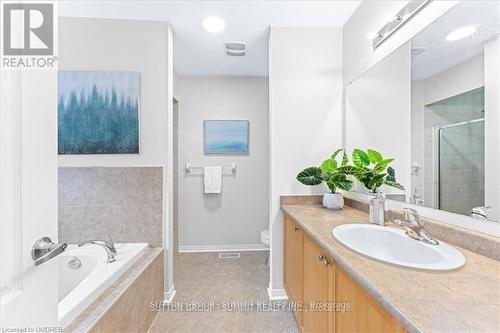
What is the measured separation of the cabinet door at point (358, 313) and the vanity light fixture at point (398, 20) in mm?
1410

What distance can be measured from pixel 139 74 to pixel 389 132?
1985 millimetres

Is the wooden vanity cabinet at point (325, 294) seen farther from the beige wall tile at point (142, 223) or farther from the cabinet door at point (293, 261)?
the beige wall tile at point (142, 223)

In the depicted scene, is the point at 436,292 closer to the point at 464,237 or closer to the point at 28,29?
the point at 464,237

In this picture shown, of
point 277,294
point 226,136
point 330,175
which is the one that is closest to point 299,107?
point 330,175

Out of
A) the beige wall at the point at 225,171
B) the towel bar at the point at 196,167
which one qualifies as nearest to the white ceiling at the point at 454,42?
the beige wall at the point at 225,171

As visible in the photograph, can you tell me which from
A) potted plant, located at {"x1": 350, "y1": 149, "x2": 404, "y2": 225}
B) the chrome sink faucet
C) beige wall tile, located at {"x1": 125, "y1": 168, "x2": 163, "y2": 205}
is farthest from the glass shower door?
beige wall tile, located at {"x1": 125, "y1": 168, "x2": 163, "y2": 205}

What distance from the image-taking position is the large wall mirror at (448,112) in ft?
3.26

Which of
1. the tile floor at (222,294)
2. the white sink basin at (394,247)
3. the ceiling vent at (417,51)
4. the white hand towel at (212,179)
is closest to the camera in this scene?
the white sink basin at (394,247)

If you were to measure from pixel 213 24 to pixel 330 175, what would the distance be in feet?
5.31

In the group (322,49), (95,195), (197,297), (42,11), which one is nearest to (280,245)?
(197,297)

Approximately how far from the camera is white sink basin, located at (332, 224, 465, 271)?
90 cm

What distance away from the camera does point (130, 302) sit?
1.47 metres

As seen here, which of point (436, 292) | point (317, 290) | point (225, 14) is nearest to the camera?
point (436, 292)

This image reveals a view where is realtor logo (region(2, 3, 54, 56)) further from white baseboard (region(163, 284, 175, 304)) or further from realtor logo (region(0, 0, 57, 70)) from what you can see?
white baseboard (region(163, 284, 175, 304))
